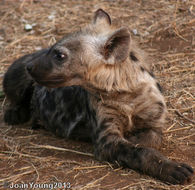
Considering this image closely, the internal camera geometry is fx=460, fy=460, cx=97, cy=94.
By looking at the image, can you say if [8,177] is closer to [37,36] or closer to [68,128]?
[68,128]

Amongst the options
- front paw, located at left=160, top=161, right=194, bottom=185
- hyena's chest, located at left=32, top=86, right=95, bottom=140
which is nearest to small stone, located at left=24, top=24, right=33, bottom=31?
hyena's chest, located at left=32, top=86, right=95, bottom=140

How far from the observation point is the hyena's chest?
13.1 ft

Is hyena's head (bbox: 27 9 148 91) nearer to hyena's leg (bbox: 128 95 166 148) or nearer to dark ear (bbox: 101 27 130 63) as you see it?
dark ear (bbox: 101 27 130 63)

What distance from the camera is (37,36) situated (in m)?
6.82

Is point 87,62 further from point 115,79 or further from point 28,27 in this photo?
point 28,27

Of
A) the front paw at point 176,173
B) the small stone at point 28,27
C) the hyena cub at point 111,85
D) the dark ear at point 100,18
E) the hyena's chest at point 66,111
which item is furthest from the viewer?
Answer: the small stone at point 28,27

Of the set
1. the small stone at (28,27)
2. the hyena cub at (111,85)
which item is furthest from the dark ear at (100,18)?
the small stone at (28,27)

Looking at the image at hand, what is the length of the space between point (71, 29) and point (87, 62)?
3.49 meters

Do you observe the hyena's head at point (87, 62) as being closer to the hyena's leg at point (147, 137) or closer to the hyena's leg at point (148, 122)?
the hyena's leg at point (148, 122)

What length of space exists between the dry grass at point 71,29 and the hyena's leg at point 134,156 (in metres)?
0.06

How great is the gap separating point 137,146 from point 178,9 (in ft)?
13.2

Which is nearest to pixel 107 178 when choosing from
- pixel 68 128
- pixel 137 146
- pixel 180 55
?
pixel 137 146

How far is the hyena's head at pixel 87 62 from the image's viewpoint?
11.3 feet

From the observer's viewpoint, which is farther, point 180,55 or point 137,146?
point 180,55
